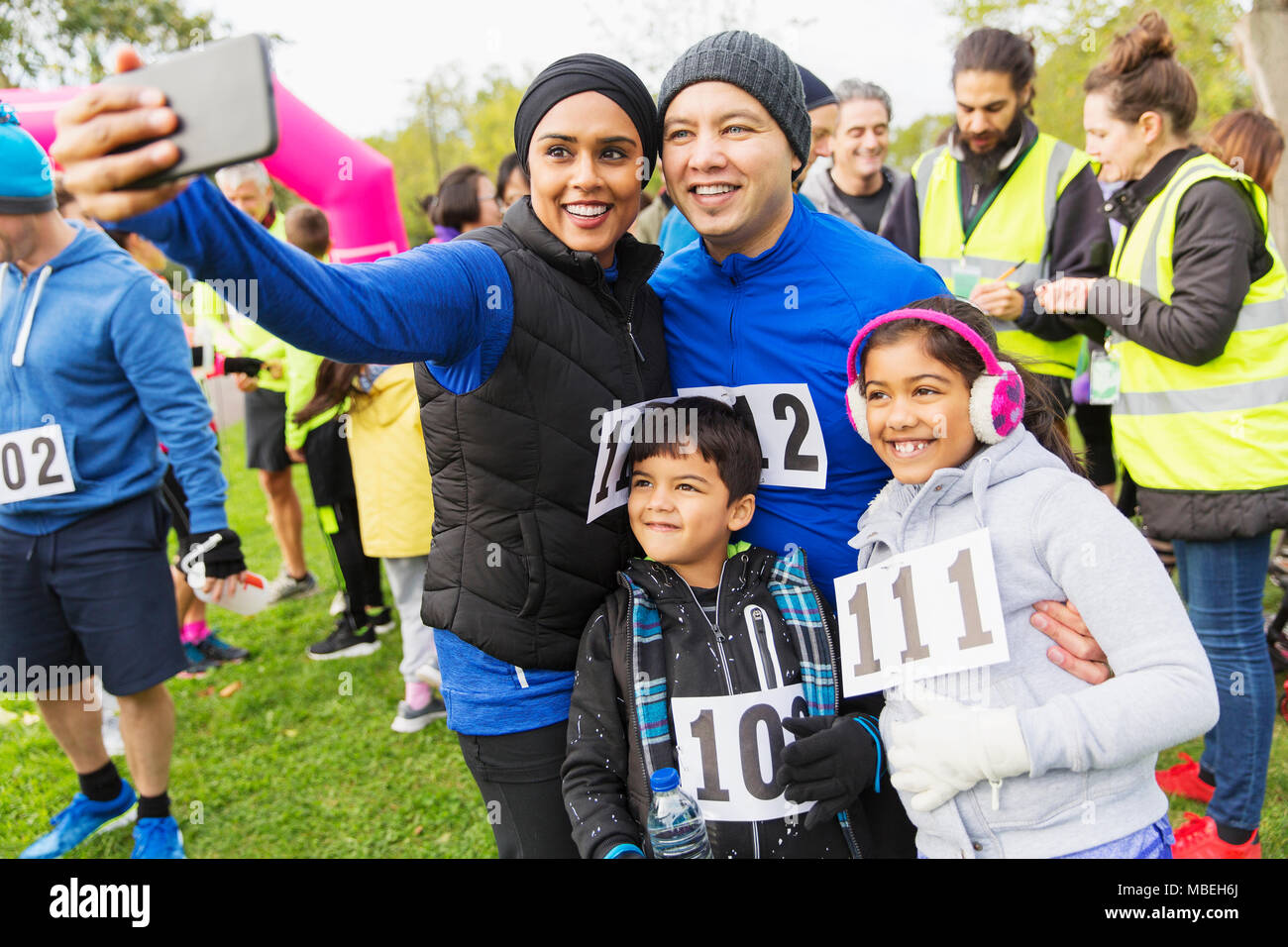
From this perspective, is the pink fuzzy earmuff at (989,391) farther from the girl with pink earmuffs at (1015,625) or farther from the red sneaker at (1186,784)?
the red sneaker at (1186,784)

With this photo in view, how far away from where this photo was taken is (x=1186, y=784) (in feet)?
10.6

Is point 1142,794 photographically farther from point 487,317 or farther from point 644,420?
point 487,317

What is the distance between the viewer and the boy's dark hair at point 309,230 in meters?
4.75

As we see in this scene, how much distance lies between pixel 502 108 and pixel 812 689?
1064 inches

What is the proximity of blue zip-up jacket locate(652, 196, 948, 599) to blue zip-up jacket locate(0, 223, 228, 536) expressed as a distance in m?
1.82

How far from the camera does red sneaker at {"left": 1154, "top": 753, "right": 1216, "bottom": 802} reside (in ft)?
10.5

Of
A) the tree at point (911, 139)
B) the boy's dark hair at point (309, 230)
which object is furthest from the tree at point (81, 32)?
the tree at point (911, 139)

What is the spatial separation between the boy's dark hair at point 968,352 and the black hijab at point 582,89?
0.62m

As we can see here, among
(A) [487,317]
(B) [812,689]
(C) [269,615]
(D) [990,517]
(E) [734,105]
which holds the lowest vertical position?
(C) [269,615]

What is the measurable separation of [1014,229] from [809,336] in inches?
67.9

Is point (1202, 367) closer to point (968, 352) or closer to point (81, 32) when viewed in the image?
point (968, 352)

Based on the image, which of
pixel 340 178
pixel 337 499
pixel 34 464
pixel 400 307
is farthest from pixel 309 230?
pixel 400 307
